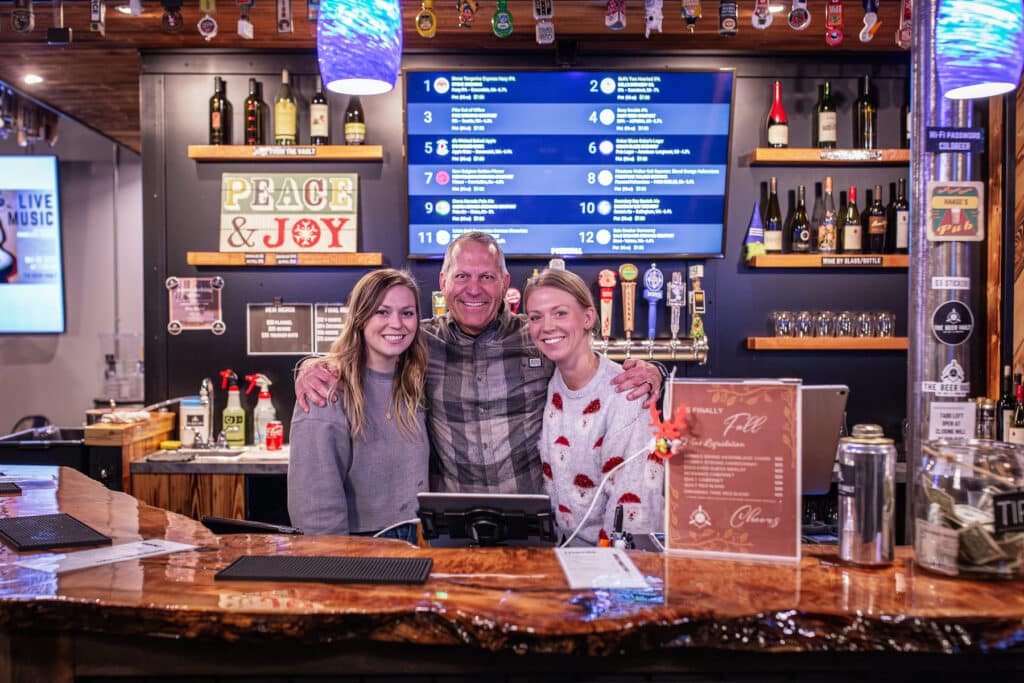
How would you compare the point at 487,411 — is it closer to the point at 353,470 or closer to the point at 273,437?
the point at 353,470

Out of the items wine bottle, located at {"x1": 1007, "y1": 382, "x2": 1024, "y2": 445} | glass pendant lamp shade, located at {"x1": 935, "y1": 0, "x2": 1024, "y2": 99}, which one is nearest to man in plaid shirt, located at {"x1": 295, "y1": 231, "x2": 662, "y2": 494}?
glass pendant lamp shade, located at {"x1": 935, "y1": 0, "x2": 1024, "y2": 99}

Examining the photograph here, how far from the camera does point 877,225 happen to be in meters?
3.96

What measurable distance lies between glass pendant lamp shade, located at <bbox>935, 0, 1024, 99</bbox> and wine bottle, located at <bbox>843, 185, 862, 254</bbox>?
182 cm

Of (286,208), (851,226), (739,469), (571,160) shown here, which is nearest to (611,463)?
(739,469)

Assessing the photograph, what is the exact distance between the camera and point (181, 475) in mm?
3598

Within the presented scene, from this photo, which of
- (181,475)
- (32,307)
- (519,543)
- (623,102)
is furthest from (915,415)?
(32,307)

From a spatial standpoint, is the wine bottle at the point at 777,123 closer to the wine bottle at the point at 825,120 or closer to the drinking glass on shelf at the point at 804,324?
the wine bottle at the point at 825,120

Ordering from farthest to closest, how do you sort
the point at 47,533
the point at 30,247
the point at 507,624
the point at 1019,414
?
the point at 30,247
the point at 1019,414
the point at 47,533
the point at 507,624

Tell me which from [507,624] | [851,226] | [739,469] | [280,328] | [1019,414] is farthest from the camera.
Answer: [280,328]

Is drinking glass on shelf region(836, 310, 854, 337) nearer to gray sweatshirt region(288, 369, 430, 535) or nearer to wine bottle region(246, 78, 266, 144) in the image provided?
gray sweatshirt region(288, 369, 430, 535)

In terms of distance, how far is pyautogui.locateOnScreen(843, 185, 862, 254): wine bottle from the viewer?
155 inches

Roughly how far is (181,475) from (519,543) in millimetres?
2322

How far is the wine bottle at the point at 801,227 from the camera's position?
4.00 m

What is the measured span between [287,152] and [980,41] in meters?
2.85
